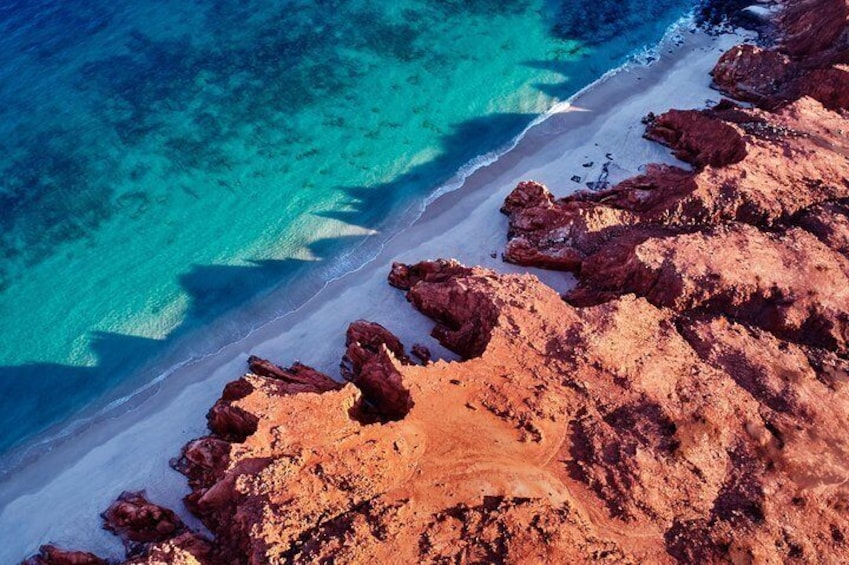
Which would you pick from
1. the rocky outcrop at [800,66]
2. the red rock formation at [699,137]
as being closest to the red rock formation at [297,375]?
the red rock formation at [699,137]

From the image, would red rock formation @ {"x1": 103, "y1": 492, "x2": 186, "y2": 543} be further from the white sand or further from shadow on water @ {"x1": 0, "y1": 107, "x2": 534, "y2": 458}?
shadow on water @ {"x1": 0, "y1": 107, "x2": 534, "y2": 458}

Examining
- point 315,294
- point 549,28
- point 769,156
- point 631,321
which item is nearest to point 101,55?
point 315,294

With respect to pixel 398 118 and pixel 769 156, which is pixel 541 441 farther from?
pixel 398 118

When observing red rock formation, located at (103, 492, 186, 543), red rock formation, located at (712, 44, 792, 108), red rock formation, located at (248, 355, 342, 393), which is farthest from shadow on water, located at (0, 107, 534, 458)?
red rock formation, located at (712, 44, 792, 108)

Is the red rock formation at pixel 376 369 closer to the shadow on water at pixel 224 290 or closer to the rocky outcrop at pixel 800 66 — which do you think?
the shadow on water at pixel 224 290

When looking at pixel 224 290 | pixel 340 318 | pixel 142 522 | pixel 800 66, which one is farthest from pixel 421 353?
pixel 800 66

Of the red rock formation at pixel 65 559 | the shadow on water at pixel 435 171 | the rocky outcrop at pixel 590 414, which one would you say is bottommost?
the rocky outcrop at pixel 590 414
